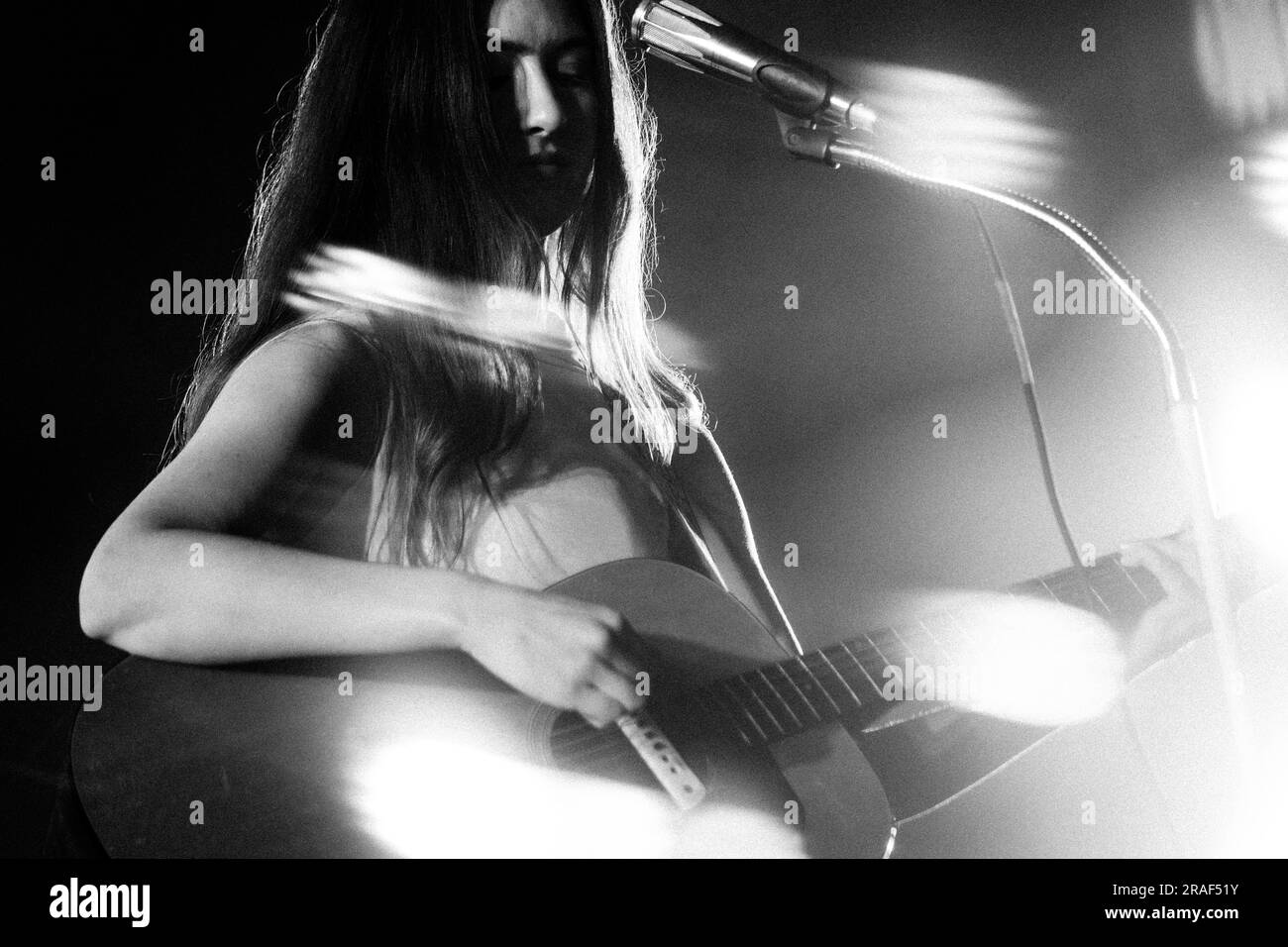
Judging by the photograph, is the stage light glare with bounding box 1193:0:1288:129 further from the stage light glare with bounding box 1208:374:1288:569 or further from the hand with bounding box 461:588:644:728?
the hand with bounding box 461:588:644:728

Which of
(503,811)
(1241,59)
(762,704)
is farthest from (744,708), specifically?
(1241,59)

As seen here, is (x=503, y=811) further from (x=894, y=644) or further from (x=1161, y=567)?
(x=1161, y=567)

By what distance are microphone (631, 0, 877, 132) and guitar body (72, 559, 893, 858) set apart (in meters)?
0.47

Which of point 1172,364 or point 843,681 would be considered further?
point 843,681

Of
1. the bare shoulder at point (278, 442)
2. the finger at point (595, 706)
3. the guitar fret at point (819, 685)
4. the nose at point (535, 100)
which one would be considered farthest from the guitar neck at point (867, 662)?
the nose at point (535, 100)

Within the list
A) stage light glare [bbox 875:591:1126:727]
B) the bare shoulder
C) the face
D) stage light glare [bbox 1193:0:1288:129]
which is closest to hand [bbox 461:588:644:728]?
the bare shoulder

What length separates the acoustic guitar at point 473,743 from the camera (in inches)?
33.7

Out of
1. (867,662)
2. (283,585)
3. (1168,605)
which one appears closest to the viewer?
(283,585)

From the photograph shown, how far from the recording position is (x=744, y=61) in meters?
1.06

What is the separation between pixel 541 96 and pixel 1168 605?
91 centimetres

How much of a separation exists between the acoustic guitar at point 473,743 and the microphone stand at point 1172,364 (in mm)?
312

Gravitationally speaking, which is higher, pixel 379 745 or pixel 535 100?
pixel 535 100

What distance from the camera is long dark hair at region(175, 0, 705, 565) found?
41.0 inches
